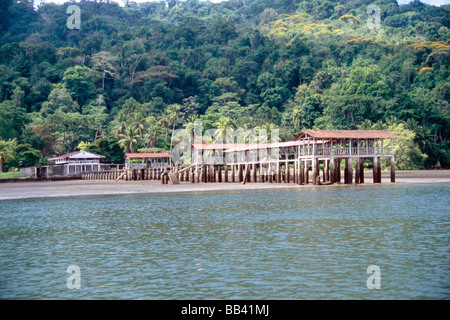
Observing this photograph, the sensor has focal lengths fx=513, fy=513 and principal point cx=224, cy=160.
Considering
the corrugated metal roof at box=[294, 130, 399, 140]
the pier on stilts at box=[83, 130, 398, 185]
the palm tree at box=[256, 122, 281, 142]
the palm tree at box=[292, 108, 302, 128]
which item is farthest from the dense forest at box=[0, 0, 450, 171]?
the corrugated metal roof at box=[294, 130, 399, 140]

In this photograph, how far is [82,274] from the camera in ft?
50.0

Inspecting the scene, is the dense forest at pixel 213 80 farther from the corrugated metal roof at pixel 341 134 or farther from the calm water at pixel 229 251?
the calm water at pixel 229 251

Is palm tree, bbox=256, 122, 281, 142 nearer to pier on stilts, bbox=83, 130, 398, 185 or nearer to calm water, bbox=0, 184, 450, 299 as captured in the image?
pier on stilts, bbox=83, 130, 398, 185

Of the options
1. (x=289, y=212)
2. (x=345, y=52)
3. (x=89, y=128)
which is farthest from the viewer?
(x=345, y=52)

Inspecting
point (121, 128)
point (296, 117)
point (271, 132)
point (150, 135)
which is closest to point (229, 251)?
point (271, 132)

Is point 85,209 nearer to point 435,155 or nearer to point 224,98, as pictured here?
point 435,155

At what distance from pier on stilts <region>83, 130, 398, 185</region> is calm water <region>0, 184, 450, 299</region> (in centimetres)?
Result: 1672

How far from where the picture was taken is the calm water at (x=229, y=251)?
13391mm

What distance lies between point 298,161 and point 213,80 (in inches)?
3751

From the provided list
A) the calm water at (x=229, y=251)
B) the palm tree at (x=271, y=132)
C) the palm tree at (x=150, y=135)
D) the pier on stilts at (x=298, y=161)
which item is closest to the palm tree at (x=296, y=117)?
the palm tree at (x=271, y=132)

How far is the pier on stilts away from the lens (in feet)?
165

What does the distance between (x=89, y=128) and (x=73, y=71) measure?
88.1 feet

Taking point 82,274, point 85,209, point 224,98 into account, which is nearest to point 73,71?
point 224,98

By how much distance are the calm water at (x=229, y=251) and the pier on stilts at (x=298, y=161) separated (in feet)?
54.9
